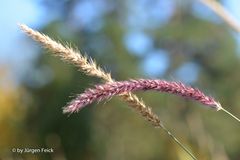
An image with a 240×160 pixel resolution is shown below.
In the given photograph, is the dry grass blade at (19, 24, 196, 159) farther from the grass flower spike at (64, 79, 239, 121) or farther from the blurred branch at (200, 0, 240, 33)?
the blurred branch at (200, 0, 240, 33)

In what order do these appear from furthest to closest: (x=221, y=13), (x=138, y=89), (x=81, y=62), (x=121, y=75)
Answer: (x=121, y=75) → (x=221, y=13) → (x=81, y=62) → (x=138, y=89)

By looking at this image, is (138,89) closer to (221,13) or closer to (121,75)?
(221,13)

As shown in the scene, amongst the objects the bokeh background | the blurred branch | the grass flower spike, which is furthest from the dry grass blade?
the bokeh background

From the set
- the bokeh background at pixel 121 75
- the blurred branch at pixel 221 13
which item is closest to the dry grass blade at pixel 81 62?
the blurred branch at pixel 221 13

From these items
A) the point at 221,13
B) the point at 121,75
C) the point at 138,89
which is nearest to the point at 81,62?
the point at 138,89

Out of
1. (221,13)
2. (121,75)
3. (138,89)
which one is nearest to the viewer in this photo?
(138,89)

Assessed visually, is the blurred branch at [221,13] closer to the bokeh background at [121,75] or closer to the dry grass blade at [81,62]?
the dry grass blade at [81,62]
